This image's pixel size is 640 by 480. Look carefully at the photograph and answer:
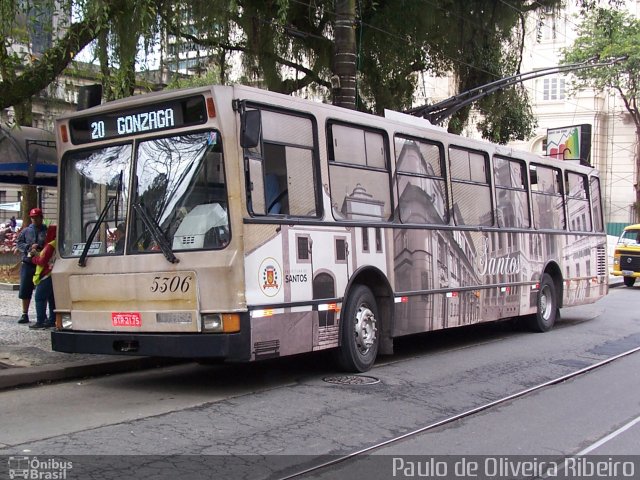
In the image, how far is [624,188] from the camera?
45.9 meters

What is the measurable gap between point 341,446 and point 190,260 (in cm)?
261

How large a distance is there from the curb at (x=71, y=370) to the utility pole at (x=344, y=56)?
5.22m

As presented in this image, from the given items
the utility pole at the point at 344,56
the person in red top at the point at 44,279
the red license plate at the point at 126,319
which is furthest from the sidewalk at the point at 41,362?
the utility pole at the point at 344,56

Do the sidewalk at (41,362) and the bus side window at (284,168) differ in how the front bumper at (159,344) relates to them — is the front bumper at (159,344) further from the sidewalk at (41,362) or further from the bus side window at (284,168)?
the bus side window at (284,168)

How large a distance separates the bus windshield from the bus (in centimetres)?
2

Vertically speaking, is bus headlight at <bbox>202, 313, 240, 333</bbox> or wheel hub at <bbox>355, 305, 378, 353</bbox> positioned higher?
bus headlight at <bbox>202, 313, 240, 333</bbox>

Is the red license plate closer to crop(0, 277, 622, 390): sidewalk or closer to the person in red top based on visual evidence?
crop(0, 277, 622, 390): sidewalk

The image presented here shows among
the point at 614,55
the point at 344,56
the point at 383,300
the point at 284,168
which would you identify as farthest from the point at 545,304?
the point at 614,55

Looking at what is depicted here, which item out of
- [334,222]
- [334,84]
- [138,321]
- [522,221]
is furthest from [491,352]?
[138,321]

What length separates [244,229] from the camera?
7480 millimetres

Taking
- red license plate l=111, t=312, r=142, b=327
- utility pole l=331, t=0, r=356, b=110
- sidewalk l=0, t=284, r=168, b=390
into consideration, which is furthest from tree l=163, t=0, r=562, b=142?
red license plate l=111, t=312, r=142, b=327

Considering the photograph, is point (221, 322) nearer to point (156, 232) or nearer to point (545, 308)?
point (156, 232)

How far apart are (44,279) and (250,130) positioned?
5266 mm

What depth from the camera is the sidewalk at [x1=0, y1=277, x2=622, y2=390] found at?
8.36 meters
